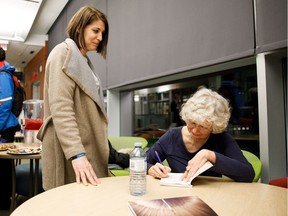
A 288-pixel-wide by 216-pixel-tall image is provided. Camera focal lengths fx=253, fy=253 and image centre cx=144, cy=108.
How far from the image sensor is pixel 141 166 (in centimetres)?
100

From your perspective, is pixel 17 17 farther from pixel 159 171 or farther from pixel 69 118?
pixel 159 171

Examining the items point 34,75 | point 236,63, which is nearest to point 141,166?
point 236,63

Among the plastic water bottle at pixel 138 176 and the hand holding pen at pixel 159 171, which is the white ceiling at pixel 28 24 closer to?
the hand holding pen at pixel 159 171

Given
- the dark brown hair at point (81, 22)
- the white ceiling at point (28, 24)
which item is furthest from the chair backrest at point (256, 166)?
the white ceiling at point (28, 24)

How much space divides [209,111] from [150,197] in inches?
23.7

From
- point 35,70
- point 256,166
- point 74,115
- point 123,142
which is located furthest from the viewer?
point 35,70

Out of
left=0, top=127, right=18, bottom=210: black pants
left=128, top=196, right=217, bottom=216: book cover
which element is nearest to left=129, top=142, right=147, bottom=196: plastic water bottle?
left=128, top=196, right=217, bottom=216: book cover

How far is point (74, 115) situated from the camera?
4.09ft

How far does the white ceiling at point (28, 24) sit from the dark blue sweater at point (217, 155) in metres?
4.26

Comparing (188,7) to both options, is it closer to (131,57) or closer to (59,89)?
(131,57)

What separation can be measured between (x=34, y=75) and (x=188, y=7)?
8.10 metres

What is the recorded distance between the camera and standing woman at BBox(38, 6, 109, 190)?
3.90 ft

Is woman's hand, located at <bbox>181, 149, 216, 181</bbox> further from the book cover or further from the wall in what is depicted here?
the wall

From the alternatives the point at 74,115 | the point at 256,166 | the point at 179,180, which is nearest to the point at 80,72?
the point at 74,115
